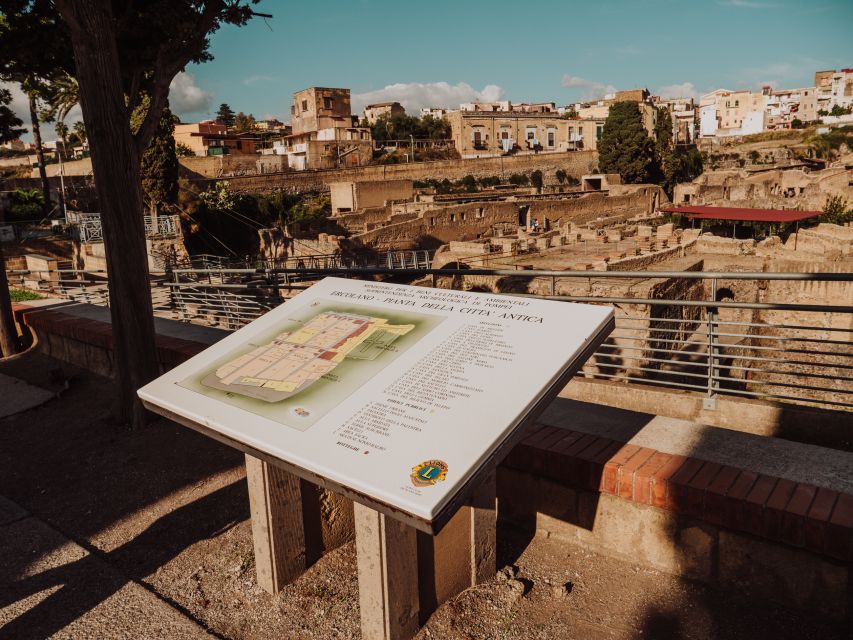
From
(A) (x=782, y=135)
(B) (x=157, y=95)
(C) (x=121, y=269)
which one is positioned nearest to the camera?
Answer: (C) (x=121, y=269)

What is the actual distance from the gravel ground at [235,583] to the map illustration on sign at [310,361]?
106 centimetres

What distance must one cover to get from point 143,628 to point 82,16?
14.0ft

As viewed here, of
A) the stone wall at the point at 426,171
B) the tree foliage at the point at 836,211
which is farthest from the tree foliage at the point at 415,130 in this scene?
the tree foliage at the point at 836,211

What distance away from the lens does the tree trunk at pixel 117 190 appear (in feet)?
15.6

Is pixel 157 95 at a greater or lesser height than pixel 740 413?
greater

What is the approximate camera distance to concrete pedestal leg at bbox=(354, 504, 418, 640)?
7.72 ft

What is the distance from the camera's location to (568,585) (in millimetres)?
2805

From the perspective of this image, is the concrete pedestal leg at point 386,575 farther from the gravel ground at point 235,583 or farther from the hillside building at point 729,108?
the hillside building at point 729,108

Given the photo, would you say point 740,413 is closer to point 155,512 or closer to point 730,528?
point 730,528

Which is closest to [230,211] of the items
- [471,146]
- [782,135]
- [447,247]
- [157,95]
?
[447,247]

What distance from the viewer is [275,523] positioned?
2.90m

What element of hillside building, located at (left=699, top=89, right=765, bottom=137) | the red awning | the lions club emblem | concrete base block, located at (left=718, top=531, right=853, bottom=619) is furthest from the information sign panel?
hillside building, located at (left=699, top=89, right=765, bottom=137)

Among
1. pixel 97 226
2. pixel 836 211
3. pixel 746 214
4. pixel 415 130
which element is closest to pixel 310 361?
pixel 97 226

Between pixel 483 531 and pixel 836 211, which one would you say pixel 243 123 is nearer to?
pixel 836 211
